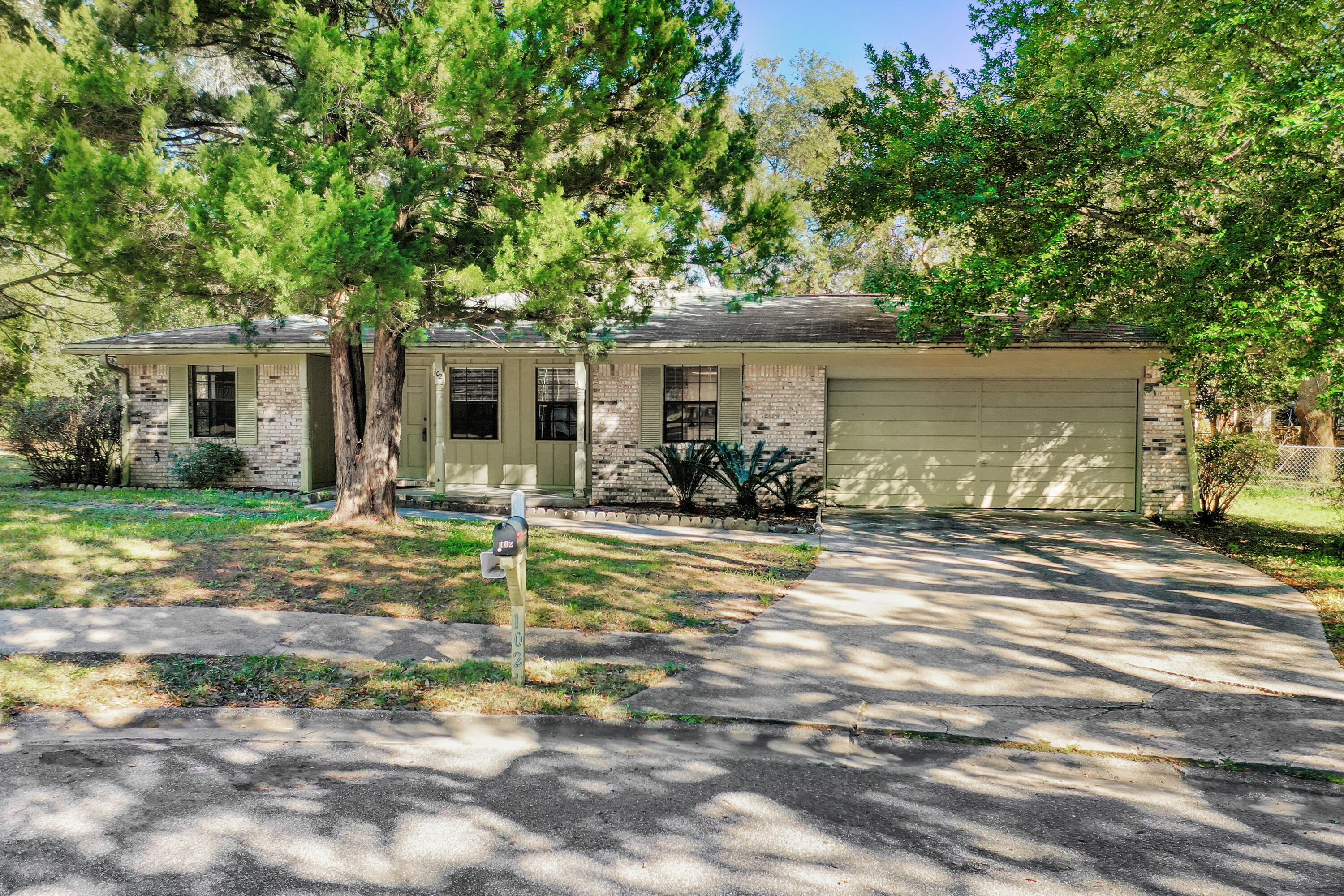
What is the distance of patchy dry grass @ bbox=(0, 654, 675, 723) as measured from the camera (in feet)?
15.4

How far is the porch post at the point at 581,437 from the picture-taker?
531 inches

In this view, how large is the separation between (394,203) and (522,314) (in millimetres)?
1539

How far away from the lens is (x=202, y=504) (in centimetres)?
1255

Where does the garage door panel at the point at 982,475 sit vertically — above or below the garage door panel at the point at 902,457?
below

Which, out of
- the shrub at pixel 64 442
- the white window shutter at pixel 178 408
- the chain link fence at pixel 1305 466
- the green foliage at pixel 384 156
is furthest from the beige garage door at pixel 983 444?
the shrub at pixel 64 442

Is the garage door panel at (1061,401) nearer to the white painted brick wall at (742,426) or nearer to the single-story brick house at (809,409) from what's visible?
the single-story brick house at (809,409)

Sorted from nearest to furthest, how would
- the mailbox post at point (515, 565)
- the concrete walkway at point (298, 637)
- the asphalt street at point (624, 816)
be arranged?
the asphalt street at point (624, 816) → the mailbox post at point (515, 565) → the concrete walkway at point (298, 637)

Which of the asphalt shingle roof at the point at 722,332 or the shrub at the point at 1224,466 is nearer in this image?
the shrub at the point at 1224,466

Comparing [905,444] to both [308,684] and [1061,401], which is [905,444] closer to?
[1061,401]

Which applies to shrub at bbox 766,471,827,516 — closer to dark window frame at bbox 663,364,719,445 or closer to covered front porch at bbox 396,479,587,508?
dark window frame at bbox 663,364,719,445

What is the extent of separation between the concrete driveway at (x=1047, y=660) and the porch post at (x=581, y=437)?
5518mm

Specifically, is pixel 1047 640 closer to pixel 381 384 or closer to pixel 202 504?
pixel 381 384

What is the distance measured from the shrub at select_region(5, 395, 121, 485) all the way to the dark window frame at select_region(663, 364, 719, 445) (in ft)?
33.5

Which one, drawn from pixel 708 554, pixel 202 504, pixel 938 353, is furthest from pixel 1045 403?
pixel 202 504
